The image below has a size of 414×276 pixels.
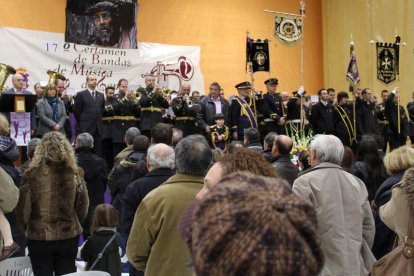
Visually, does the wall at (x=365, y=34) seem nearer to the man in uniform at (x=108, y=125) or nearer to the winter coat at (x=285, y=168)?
the man in uniform at (x=108, y=125)

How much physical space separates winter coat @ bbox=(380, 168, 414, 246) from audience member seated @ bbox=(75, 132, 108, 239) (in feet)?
10.9

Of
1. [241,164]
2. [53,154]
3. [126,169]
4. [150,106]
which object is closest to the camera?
[241,164]

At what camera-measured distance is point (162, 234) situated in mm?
2814

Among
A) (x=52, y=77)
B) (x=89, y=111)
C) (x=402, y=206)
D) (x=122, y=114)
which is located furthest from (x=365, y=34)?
(x=402, y=206)

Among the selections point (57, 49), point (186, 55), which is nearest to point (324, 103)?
point (186, 55)

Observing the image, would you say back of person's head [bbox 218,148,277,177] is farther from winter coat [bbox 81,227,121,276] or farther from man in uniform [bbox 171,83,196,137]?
man in uniform [bbox 171,83,196,137]

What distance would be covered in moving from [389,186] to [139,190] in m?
1.68

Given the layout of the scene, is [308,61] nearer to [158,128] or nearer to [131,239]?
[158,128]

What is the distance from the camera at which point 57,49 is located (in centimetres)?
1170

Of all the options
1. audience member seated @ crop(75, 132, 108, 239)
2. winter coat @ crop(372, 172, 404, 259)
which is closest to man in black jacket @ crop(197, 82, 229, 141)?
audience member seated @ crop(75, 132, 108, 239)

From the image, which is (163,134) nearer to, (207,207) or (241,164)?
(241,164)

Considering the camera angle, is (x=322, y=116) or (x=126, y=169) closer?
(x=126, y=169)

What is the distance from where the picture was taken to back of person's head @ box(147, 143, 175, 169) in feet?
12.1

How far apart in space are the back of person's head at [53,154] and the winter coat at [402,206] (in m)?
2.07
